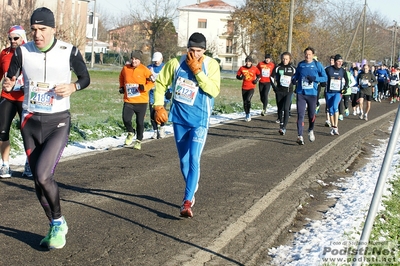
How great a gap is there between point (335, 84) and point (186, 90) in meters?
10.9

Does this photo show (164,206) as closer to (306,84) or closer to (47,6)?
(306,84)

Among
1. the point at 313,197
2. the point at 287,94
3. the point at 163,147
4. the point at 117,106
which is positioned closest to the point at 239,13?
the point at 117,106

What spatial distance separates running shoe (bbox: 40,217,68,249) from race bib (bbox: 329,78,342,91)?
504 inches

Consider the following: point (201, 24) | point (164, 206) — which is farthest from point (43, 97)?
point (201, 24)

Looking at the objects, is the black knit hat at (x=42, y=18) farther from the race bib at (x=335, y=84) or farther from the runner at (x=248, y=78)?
the runner at (x=248, y=78)

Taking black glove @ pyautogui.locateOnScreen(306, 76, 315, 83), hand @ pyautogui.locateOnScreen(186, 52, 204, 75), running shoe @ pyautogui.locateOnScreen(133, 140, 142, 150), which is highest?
hand @ pyautogui.locateOnScreen(186, 52, 204, 75)

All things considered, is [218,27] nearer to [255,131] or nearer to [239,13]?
[239,13]

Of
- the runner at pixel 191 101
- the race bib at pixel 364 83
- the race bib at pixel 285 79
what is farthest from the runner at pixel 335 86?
the runner at pixel 191 101

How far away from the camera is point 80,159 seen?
1117 centimetres

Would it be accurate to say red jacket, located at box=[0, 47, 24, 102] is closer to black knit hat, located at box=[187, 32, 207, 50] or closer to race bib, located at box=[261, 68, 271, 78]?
black knit hat, located at box=[187, 32, 207, 50]

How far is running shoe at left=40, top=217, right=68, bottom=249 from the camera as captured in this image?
572cm

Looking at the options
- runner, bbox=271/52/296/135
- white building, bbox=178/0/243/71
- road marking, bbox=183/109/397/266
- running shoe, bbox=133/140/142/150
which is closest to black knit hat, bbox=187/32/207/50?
road marking, bbox=183/109/397/266

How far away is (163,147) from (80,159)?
2.40m

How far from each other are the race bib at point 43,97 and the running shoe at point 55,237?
1018 mm
